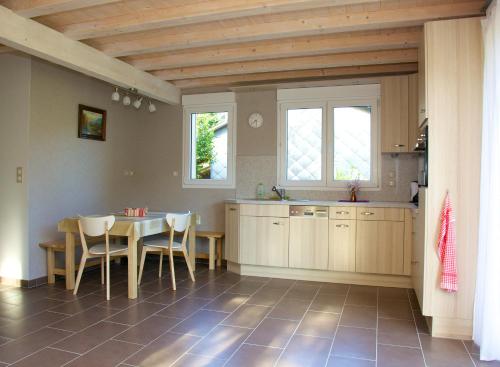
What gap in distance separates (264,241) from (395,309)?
1.72 metres

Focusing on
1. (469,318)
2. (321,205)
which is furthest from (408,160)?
(469,318)

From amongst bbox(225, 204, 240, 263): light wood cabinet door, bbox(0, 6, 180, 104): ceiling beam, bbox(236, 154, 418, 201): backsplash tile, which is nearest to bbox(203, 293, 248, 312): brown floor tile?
bbox(225, 204, 240, 263): light wood cabinet door

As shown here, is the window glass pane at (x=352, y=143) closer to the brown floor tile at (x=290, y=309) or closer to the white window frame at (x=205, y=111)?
the white window frame at (x=205, y=111)

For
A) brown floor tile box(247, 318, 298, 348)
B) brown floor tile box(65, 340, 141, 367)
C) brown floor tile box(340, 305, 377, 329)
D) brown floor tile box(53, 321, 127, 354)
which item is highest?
brown floor tile box(65, 340, 141, 367)

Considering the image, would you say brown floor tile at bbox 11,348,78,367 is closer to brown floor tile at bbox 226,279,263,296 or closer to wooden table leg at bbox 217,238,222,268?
brown floor tile at bbox 226,279,263,296

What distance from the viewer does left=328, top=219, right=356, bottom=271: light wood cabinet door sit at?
4574 millimetres

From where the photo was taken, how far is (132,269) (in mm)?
4023

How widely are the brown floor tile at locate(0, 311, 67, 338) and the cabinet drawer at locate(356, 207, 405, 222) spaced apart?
315cm

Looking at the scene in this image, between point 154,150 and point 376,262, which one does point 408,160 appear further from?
point 154,150

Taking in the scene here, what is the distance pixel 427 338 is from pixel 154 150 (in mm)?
4461

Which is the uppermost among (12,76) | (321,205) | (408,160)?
(12,76)

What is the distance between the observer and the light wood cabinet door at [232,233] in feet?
16.6

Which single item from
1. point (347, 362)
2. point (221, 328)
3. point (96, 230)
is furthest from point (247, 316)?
point (96, 230)

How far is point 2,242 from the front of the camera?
4.47 metres
